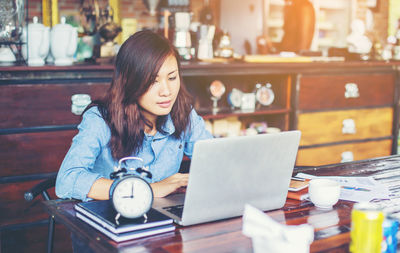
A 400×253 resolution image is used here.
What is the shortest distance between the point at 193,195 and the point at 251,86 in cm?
264

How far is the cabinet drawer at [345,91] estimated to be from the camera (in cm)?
363

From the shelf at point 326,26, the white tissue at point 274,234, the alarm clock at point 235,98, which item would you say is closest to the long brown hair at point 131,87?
the white tissue at point 274,234

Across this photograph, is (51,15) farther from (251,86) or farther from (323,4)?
(323,4)

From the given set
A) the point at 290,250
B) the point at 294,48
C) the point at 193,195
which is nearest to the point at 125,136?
the point at 193,195

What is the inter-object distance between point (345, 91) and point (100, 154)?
8.34 feet

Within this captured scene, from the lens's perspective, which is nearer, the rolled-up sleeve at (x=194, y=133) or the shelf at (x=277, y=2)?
the rolled-up sleeve at (x=194, y=133)

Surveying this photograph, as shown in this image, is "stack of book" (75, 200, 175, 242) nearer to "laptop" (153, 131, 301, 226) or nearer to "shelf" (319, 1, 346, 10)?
"laptop" (153, 131, 301, 226)

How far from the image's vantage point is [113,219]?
3.96 feet

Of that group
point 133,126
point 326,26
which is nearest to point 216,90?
point 133,126

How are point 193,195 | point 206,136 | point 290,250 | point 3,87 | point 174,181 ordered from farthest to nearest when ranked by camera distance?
point 3,87 → point 206,136 → point 174,181 → point 193,195 → point 290,250

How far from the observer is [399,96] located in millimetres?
4078

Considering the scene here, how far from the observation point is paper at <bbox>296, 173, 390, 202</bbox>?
1.54m

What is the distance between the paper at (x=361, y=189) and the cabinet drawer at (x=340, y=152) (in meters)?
1.88

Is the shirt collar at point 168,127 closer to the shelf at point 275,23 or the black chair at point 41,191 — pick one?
the black chair at point 41,191
